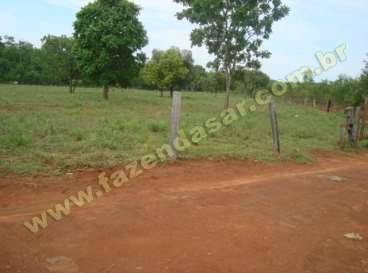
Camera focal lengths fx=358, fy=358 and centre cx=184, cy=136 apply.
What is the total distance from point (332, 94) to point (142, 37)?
20.0m

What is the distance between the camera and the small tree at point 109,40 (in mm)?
24984

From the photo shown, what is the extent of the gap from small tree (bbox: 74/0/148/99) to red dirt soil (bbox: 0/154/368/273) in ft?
66.5

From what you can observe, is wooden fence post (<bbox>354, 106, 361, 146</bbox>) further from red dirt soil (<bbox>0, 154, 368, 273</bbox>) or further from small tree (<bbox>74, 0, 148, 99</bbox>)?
small tree (<bbox>74, 0, 148, 99</bbox>)

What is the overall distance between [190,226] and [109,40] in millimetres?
22175

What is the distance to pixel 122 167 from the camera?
22.1 ft

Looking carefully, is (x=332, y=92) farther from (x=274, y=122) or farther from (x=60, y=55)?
(x=274, y=122)

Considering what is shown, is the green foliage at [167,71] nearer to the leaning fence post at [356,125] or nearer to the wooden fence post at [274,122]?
the leaning fence post at [356,125]

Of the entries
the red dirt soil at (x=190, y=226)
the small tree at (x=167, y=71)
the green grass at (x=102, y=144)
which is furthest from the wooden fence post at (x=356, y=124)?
the small tree at (x=167, y=71)

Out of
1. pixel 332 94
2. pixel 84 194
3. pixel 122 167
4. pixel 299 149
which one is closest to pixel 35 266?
pixel 84 194

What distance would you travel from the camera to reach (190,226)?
13.9 ft

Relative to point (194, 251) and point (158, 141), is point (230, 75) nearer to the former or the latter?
point (158, 141)

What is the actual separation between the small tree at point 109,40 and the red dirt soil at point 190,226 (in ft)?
66.5

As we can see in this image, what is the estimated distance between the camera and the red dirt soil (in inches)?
135

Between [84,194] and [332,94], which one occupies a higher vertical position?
[332,94]
